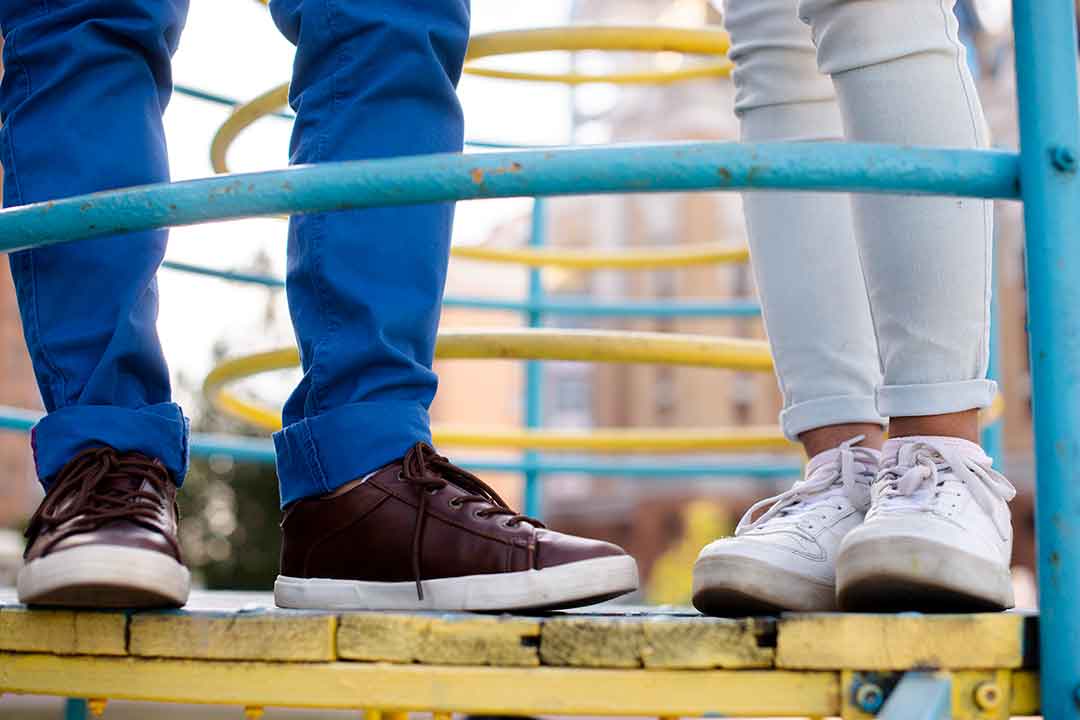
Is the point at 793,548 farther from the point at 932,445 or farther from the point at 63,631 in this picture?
the point at 63,631

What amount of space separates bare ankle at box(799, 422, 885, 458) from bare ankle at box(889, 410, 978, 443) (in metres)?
0.15

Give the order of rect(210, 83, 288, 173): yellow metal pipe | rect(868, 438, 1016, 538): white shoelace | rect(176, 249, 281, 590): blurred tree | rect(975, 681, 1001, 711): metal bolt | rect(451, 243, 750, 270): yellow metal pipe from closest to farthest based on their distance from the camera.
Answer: rect(975, 681, 1001, 711): metal bolt
rect(868, 438, 1016, 538): white shoelace
rect(210, 83, 288, 173): yellow metal pipe
rect(451, 243, 750, 270): yellow metal pipe
rect(176, 249, 281, 590): blurred tree

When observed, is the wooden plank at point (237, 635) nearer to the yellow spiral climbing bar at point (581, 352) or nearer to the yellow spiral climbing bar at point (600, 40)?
the yellow spiral climbing bar at point (581, 352)

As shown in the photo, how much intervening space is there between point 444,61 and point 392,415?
11.3 inches

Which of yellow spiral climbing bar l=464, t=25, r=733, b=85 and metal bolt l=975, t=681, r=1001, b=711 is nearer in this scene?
metal bolt l=975, t=681, r=1001, b=711

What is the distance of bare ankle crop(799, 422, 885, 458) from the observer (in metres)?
1.03

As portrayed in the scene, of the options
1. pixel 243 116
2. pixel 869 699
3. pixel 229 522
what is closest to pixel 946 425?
pixel 869 699

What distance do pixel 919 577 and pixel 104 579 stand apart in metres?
0.52

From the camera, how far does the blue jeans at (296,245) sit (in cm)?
90

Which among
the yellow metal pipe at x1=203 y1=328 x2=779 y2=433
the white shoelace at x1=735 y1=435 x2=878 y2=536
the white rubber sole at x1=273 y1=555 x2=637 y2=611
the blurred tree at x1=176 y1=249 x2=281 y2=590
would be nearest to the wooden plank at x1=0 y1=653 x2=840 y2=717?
the white rubber sole at x1=273 y1=555 x2=637 y2=611

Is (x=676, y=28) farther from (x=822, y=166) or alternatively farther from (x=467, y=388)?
(x=467, y=388)

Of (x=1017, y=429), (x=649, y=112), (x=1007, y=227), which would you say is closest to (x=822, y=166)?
(x=1007, y=227)

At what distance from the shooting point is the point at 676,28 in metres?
1.59

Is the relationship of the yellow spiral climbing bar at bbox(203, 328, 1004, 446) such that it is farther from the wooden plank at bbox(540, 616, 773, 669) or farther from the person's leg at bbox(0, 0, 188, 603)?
the wooden plank at bbox(540, 616, 773, 669)
